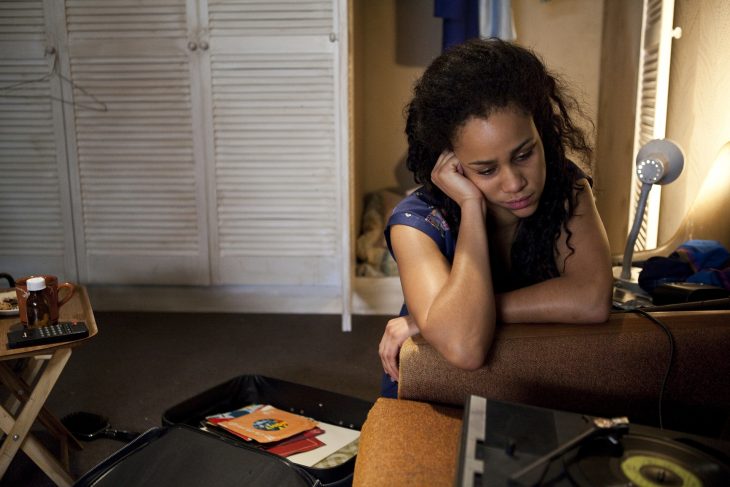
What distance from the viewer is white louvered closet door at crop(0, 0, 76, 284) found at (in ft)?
9.29

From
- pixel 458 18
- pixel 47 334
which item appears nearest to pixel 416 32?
pixel 458 18

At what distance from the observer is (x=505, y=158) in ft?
3.45

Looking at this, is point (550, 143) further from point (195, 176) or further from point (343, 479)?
point (195, 176)

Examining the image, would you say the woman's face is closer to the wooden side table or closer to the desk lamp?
the desk lamp

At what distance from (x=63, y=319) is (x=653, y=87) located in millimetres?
2087

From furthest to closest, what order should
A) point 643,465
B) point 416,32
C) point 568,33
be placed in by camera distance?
1. point 416,32
2. point 568,33
3. point 643,465

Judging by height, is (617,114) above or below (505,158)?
above

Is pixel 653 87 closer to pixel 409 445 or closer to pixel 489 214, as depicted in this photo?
pixel 489 214

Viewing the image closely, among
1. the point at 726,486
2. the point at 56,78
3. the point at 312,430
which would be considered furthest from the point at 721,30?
the point at 56,78

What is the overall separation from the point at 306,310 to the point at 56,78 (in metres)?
1.46

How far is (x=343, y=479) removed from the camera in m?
1.42

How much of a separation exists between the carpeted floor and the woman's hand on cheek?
1.15 metres

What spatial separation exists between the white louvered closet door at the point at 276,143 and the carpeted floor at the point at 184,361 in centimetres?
26

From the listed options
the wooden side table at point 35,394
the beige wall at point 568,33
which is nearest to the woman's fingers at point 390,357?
the wooden side table at point 35,394
